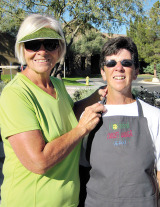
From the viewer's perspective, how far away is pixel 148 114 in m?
1.50

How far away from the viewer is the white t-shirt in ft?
4.76

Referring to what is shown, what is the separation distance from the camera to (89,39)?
36.3 meters

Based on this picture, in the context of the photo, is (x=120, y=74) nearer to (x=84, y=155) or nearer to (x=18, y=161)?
(x=84, y=155)

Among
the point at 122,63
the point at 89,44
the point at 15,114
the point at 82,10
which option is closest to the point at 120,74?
the point at 122,63

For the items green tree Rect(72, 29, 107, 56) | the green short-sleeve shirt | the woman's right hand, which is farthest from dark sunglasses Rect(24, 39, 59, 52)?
green tree Rect(72, 29, 107, 56)

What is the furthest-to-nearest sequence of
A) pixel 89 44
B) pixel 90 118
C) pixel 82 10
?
pixel 89 44
pixel 82 10
pixel 90 118

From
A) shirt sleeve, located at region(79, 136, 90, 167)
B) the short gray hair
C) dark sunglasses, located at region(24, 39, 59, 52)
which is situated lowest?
shirt sleeve, located at region(79, 136, 90, 167)

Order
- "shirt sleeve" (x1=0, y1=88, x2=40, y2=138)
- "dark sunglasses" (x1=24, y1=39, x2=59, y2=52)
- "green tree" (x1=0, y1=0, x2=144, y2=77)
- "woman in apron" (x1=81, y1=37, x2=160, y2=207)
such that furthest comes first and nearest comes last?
"green tree" (x1=0, y1=0, x2=144, y2=77) → "dark sunglasses" (x1=24, y1=39, x2=59, y2=52) → "woman in apron" (x1=81, y1=37, x2=160, y2=207) → "shirt sleeve" (x1=0, y1=88, x2=40, y2=138)

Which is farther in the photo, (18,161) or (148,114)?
(148,114)

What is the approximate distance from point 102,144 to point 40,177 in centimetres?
44

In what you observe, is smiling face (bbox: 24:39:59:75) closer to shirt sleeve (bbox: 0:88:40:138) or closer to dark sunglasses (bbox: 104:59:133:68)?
shirt sleeve (bbox: 0:88:40:138)

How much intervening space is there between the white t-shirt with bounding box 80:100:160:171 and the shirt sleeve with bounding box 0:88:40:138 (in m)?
0.49

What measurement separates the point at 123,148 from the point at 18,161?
0.65 meters

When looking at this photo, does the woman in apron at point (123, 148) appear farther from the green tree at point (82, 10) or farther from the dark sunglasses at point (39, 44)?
the green tree at point (82, 10)
